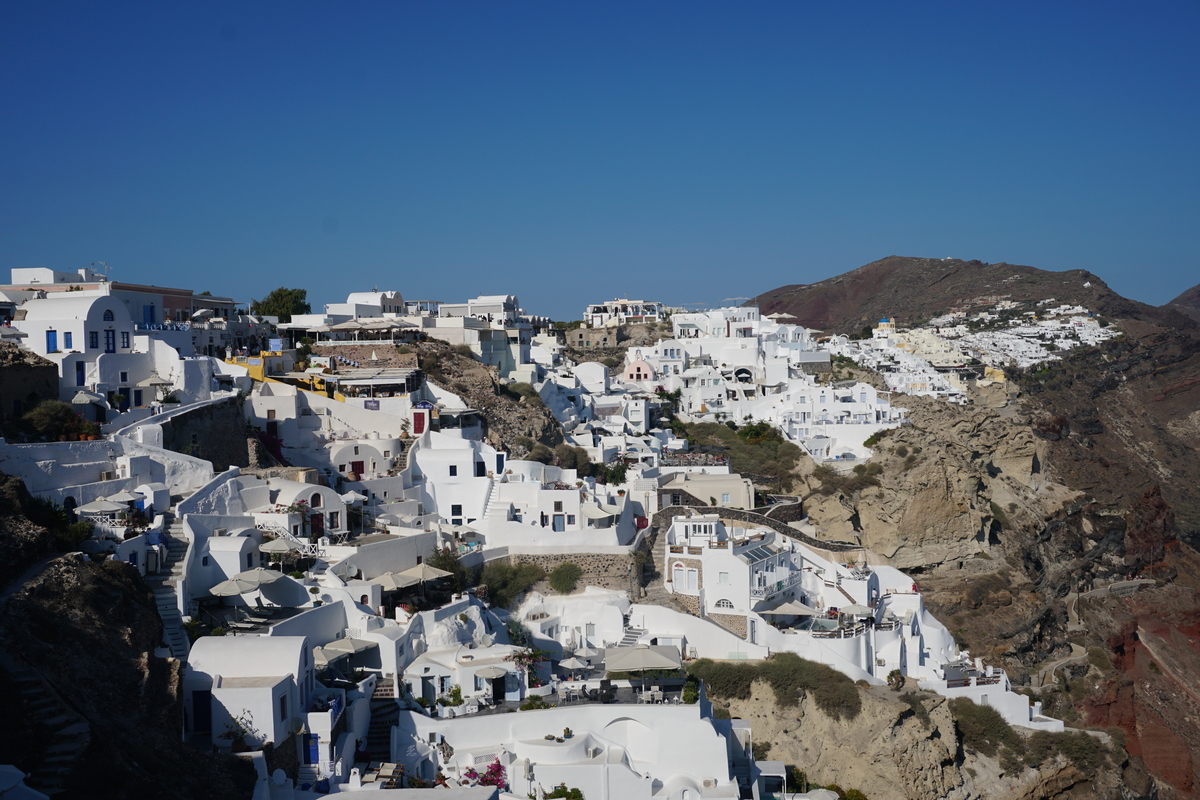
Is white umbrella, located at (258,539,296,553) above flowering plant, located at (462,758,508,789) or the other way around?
above

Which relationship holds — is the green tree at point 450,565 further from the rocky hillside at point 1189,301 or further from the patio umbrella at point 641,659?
the rocky hillside at point 1189,301

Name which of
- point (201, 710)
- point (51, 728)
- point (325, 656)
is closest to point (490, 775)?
point (325, 656)

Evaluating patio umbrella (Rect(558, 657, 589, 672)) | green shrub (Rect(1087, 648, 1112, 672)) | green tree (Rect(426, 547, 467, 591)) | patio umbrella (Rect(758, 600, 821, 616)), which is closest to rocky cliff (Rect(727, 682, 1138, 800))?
patio umbrella (Rect(758, 600, 821, 616))

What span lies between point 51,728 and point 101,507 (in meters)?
8.11

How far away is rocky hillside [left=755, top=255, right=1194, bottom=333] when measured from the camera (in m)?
109

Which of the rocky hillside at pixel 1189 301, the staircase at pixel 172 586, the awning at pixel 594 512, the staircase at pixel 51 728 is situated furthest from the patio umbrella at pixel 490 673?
the rocky hillside at pixel 1189 301

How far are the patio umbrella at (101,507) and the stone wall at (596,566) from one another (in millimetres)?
11893

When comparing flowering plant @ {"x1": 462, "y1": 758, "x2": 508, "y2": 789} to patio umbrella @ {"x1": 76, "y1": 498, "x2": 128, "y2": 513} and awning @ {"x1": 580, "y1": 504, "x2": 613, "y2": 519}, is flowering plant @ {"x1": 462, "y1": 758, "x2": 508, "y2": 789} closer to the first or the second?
patio umbrella @ {"x1": 76, "y1": 498, "x2": 128, "y2": 513}

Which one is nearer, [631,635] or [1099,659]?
[631,635]

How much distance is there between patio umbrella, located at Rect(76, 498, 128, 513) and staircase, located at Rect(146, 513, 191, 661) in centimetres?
111

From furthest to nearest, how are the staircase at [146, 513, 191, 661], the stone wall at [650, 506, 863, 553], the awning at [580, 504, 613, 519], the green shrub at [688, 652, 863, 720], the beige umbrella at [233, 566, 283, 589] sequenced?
the stone wall at [650, 506, 863, 553]
the awning at [580, 504, 613, 519]
the green shrub at [688, 652, 863, 720]
the beige umbrella at [233, 566, 283, 589]
the staircase at [146, 513, 191, 661]

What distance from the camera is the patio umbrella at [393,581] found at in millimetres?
23812

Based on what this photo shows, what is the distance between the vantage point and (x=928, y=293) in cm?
13338

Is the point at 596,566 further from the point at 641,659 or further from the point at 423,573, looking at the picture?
the point at 641,659
